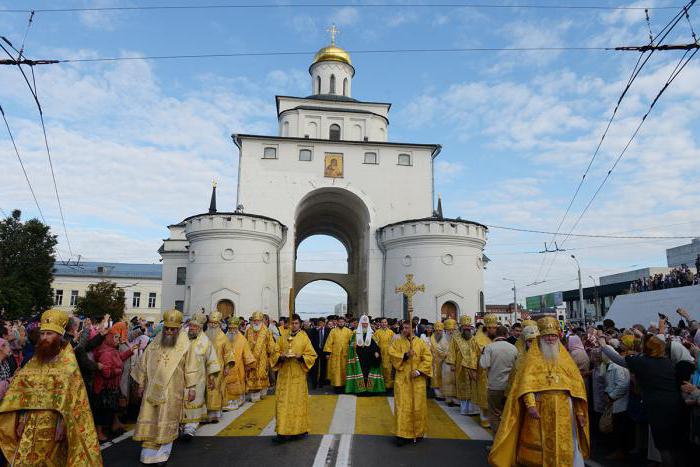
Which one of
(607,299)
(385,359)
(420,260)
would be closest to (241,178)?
(420,260)

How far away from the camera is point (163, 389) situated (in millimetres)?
5754

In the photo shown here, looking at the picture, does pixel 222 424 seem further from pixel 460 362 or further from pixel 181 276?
pixel 181 276

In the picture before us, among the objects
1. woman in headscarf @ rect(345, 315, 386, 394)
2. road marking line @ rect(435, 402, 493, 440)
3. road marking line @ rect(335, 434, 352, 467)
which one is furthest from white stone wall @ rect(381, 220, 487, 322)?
road marking line @ rect(335, 434, 352, 467)

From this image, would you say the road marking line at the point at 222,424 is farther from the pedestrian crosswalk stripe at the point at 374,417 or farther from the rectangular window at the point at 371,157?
the rectangular window at the point at 371,157

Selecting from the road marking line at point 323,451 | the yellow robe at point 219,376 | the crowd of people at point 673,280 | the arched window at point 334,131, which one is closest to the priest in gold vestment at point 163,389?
the road marking line at point 323,451

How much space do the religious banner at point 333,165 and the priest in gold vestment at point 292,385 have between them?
937 inches

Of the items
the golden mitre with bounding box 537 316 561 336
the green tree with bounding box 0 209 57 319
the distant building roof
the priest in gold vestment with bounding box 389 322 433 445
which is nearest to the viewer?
the golden mitre with bounding box 537 316 561 336

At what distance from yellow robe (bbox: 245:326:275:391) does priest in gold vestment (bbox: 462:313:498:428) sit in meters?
4.20

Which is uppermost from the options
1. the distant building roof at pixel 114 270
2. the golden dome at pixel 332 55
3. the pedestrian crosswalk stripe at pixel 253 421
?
the golden dome at pixel 332 55

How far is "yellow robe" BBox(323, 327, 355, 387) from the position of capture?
40.3ft

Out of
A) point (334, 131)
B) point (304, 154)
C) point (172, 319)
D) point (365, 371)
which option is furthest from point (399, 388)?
point (334, 131)

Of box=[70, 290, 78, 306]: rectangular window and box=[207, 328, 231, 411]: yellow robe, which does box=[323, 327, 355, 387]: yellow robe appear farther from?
box=[70, 290, 78, 306]: rectangular window

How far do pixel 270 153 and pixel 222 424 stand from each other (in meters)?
24.4

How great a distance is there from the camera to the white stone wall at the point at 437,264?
86.6 ft
